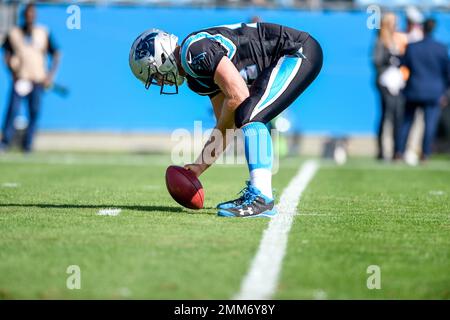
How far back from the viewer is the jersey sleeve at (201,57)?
20.5ft

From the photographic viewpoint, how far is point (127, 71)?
17984 millimetres

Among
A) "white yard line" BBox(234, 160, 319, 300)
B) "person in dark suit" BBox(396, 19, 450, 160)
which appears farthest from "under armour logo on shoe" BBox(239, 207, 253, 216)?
"person in dark suit" BBox(396, 19, 450, 160)

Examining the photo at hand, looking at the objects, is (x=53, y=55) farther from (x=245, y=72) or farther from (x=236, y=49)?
(x=236, y=49)

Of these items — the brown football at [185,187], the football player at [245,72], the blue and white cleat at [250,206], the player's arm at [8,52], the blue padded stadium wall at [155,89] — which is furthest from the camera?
the blue padded stadium wall at [155,89]

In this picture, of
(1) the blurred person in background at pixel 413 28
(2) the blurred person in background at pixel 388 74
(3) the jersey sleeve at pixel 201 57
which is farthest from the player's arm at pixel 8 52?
(3) the jersey sleeve at pixel 201 57

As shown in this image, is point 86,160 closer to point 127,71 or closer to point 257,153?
point 127,71

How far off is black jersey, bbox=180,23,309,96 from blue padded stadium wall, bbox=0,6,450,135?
35.1ft

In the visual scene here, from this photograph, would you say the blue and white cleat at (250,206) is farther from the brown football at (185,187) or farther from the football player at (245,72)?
the brown football at (185,187)

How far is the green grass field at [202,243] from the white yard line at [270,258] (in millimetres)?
49

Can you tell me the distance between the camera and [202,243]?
17.2 ft

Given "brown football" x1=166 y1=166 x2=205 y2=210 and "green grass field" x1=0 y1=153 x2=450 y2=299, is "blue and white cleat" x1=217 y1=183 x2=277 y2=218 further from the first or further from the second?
"brown football" x1=166 y1=166 x2=205 y2=210

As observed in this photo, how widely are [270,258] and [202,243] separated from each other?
1.83 feet

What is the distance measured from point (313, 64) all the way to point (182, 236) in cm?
196

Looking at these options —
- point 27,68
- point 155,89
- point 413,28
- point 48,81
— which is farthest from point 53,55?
point 413,28
